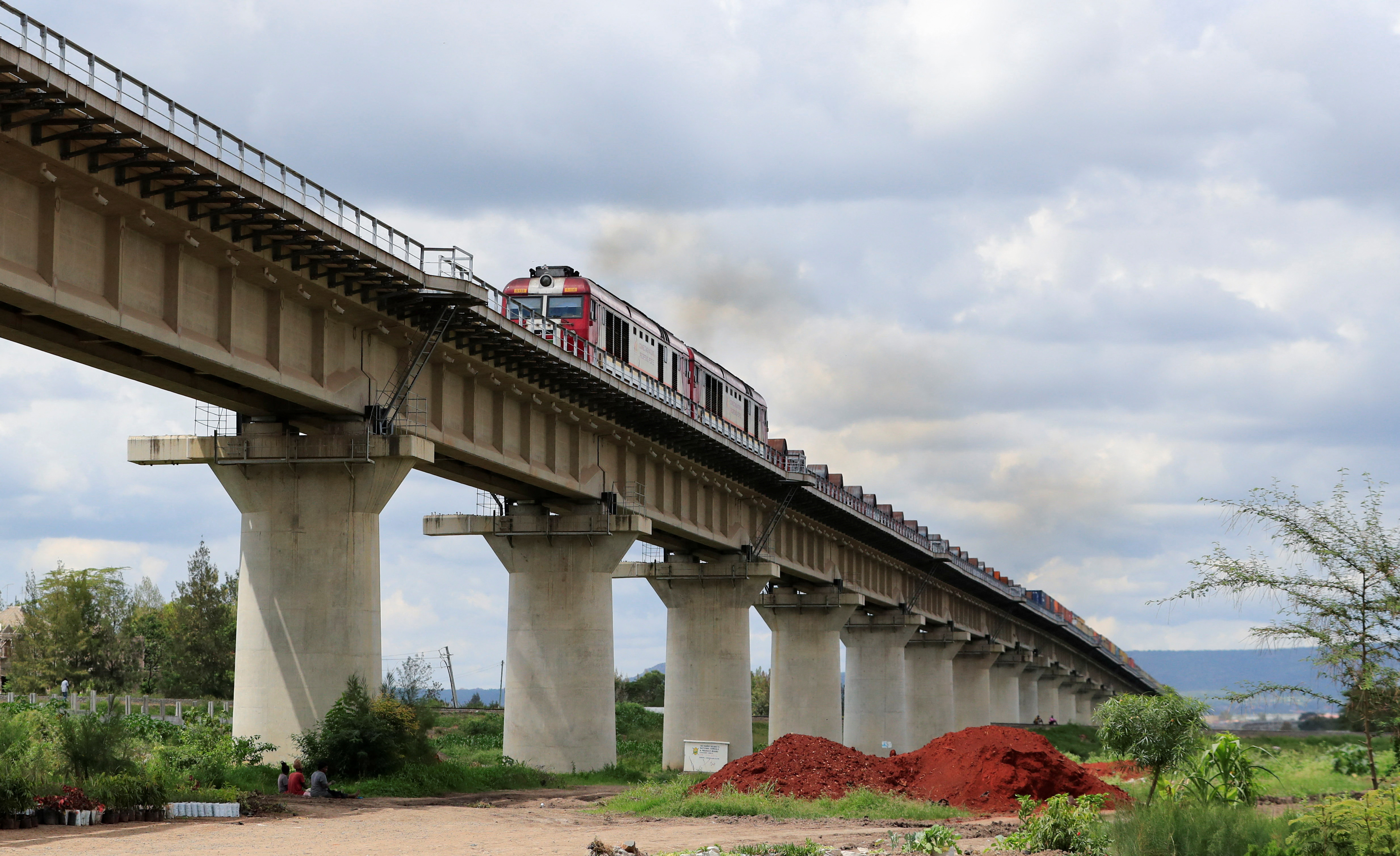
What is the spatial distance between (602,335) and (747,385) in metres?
20.2

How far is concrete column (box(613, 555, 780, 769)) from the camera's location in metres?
56.5

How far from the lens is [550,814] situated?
92.5 feet

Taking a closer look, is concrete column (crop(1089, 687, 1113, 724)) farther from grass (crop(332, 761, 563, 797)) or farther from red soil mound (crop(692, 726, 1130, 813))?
red soil mound (crop(692, 726, 1130, 813))

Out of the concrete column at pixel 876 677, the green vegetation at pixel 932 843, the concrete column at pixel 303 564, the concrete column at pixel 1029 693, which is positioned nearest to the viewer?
the green vegetation at pixel 932 843

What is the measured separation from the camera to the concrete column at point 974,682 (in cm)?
10738

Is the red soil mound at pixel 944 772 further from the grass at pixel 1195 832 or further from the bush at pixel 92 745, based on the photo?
the bush at pixel 92 745

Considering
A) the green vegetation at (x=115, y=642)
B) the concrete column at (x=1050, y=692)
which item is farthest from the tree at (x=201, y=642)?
the concrete column at (x=1050, y=692)

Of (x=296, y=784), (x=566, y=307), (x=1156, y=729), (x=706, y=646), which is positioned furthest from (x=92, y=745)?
(x=706, y=646)

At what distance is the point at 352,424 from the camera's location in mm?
32312

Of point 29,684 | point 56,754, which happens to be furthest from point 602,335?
point 29,684

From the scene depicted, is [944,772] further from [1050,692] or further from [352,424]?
[1050,692]

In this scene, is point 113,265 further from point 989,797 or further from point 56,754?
point 989,797

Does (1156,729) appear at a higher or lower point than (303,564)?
lower

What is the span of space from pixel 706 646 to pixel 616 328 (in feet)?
53.6
